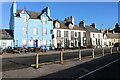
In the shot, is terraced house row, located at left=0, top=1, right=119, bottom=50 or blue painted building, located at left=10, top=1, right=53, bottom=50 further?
blue painted building, located at left=10, top=1, right=53, bottom=50

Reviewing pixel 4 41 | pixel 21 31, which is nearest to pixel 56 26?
pixel 21 31

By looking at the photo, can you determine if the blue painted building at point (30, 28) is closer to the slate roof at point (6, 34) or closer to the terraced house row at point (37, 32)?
the terraced house row at point (37, 32)

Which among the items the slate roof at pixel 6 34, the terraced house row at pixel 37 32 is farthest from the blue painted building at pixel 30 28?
the slate roof at pixel 6 34

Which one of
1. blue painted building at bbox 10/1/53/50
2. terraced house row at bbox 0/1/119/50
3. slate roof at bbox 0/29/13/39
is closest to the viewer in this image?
slate roof at bbox 0/29/13/39

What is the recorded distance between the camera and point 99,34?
2099 inches

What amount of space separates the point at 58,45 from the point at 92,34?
17.6m

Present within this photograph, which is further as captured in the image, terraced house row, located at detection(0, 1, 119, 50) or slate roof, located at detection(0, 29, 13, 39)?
terraced house row, located at detection(0, 1, 119, 50)

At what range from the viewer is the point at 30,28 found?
31.8 meters

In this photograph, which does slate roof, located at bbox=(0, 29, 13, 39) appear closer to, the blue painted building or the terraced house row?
the terraced house row

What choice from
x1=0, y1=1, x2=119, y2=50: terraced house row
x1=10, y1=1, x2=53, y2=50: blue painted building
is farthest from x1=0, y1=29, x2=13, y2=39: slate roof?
x1=10, y1=1, x2=53, y2=50: blue painted building

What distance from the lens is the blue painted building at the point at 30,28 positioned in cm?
3010

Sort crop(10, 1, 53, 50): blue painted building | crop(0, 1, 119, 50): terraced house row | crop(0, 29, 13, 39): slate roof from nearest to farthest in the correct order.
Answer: crop(0, 29, 13, 39): slate roof < crop(0, 1, 119, 50): terraced house row < crop(10, 1, 53, 50): blue painted building

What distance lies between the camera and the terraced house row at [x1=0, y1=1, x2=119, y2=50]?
29891 mm

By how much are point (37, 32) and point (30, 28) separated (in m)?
2.11
